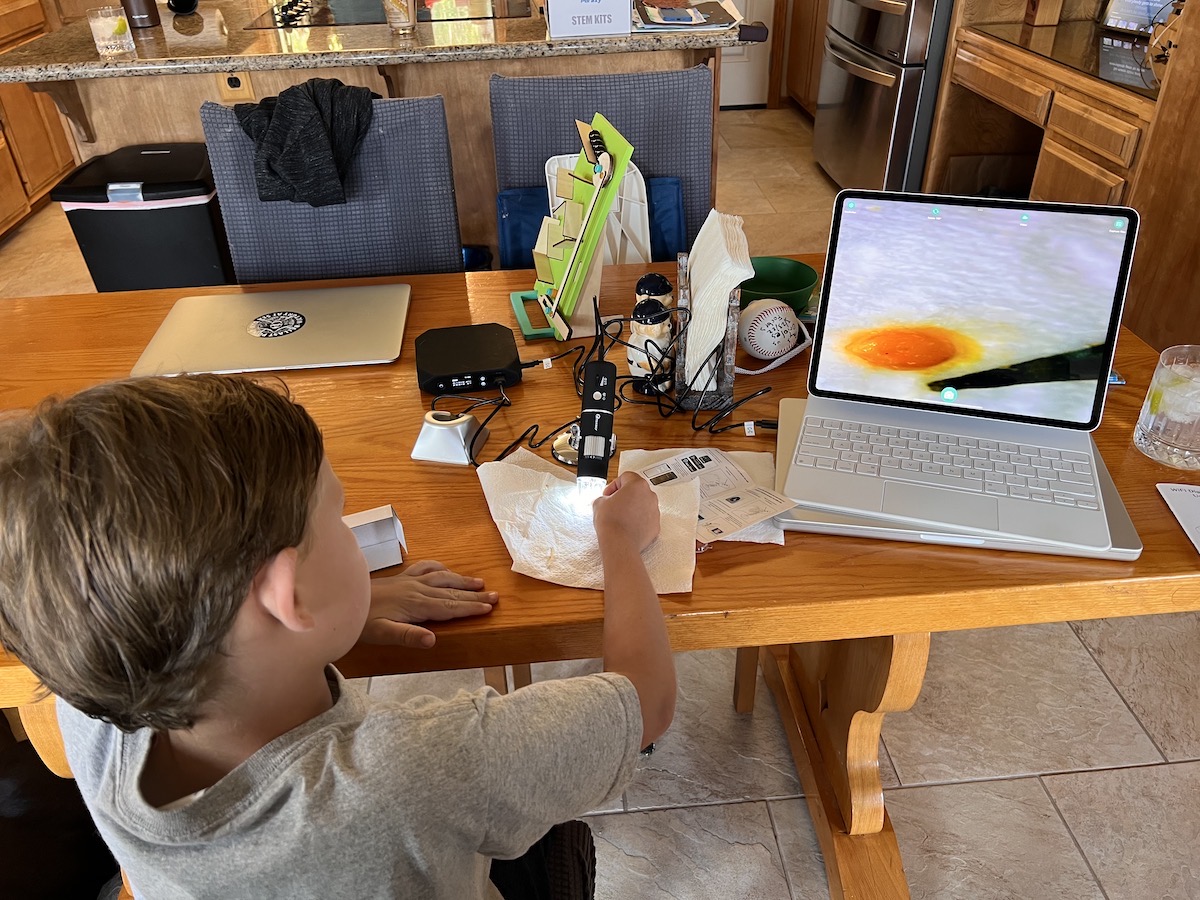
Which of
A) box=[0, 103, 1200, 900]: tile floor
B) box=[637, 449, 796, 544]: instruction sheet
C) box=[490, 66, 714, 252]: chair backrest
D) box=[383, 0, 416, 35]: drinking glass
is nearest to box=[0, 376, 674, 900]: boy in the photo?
box=[637, 449, 796, 544]: instruction sheet

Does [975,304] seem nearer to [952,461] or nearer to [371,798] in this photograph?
[952,461]

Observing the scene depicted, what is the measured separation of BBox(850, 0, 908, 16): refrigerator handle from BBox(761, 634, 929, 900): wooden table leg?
260cm

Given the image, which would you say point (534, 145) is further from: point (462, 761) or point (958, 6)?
point (958, 6)

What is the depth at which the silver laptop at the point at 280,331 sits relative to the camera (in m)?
1.20

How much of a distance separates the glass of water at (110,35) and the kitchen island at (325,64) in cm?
4

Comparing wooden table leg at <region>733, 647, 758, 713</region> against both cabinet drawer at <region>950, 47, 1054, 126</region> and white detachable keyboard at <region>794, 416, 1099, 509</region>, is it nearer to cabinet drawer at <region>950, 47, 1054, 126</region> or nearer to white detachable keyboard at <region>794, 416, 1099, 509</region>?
white detachable keyboard at <region>794, 416, 1099, 509</region>

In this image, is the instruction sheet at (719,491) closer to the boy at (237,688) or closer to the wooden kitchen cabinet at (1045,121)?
the boy at (237,688)

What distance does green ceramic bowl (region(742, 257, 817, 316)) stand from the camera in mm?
1246

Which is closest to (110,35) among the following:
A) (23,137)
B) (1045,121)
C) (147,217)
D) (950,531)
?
(147,217)

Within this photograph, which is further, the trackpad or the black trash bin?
the black trash bin

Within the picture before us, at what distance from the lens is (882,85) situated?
3.32 metres

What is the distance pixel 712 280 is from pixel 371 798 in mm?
690

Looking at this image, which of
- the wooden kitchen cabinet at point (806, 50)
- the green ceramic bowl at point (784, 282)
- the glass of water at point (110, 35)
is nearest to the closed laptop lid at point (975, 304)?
the green ceramic bowl at point (784, 282)

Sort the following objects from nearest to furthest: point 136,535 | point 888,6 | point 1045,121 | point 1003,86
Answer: point 136,535 < point 1045,121 < point 1003,86 < point 888,6
